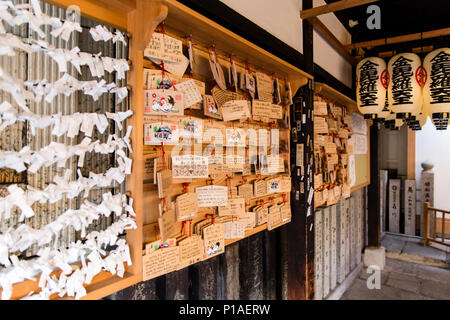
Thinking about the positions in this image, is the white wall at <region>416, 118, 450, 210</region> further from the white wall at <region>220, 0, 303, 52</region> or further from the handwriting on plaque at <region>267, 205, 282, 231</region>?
the handwriting on plaque at <region>267, 205, 282, 231</region>

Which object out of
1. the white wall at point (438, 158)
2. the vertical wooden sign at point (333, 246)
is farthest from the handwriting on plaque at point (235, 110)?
the white wall at point (438, 158)

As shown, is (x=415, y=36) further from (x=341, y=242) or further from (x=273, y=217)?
(x=341, y=242)

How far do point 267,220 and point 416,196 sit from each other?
30.8ft

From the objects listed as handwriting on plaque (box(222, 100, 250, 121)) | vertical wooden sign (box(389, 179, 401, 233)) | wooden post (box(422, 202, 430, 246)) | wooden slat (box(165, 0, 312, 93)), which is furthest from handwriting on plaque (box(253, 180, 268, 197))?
vertical wooden sign (box(389, 179, 401, 233))

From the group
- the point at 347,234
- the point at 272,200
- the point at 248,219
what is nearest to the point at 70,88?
the point at 248,219

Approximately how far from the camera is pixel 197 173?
6.11ft

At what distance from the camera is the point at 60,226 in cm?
122

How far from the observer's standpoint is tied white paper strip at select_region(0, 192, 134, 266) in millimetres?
1082

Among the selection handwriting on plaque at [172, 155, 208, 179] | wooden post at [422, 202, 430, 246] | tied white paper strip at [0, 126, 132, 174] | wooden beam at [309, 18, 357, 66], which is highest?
wooden beam at [309, 18, 357, 66]

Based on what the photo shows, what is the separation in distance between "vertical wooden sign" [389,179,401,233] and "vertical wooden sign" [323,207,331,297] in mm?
6506

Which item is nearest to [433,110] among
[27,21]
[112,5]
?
[112,5]

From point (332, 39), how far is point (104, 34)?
3.94 m
